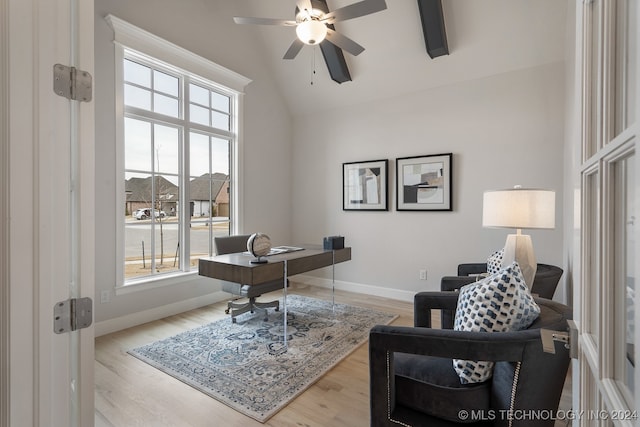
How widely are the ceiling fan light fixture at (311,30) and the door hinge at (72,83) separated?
1939 mm

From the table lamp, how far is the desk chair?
2.12m

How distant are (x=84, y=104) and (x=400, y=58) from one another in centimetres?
364

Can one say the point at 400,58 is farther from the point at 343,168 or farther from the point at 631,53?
the point at 631,53

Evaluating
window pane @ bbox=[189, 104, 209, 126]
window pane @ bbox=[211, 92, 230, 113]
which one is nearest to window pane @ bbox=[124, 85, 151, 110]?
window pane @ bbox=[189, 104, 209, 126]

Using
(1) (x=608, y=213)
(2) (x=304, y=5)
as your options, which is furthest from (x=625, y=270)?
(2) (x=304, y=5)

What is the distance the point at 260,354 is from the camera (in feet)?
8.16

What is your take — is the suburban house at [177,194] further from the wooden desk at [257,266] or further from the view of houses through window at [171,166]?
the wooden desk at [257,266]

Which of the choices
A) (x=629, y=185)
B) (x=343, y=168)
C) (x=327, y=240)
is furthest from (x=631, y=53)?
(x=343, y=168)

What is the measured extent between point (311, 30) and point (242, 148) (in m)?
2.18

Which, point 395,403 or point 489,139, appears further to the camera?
point 489,139

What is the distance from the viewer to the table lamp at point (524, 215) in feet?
7.04

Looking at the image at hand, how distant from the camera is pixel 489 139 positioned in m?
3.49

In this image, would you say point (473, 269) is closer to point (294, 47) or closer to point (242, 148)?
point (294, 47)

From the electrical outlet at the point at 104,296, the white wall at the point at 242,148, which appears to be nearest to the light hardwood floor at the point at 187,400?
the electrical outlet at the point at 104,296
